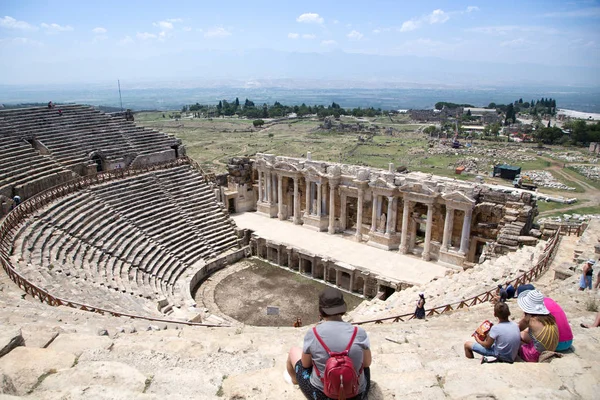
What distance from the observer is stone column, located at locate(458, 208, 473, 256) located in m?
25.0

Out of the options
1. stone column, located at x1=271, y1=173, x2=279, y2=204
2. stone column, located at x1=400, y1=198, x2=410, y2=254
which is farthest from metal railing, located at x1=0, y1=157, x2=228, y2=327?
stone column, located at x1=400, y1=198, x2=410, y2=254

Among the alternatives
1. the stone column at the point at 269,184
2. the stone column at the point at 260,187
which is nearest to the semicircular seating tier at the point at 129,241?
the stone column at the point at 260,187

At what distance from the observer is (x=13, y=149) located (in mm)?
25812

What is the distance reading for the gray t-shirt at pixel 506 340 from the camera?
6547mm

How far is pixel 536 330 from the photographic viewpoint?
22.5 ft

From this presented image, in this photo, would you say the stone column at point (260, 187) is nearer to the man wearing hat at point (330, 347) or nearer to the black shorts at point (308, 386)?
the black shorts at point (308, 386)

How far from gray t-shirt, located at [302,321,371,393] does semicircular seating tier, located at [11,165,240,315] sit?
11.8 meters

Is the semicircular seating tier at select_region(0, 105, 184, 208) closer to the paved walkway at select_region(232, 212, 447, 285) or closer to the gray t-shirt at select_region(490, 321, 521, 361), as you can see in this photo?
the paved walkway at select_region(232, 212, 447, 285)

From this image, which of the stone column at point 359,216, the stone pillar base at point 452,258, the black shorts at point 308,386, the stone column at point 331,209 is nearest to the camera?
the black shorts at point 308,386

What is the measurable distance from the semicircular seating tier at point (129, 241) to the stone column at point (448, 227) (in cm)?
1382

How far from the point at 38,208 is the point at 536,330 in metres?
23.3

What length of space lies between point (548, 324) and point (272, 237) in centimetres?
2387

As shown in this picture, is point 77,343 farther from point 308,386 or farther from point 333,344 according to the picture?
point 333,344

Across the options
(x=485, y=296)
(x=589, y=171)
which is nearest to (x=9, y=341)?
(x=485, y=296)
